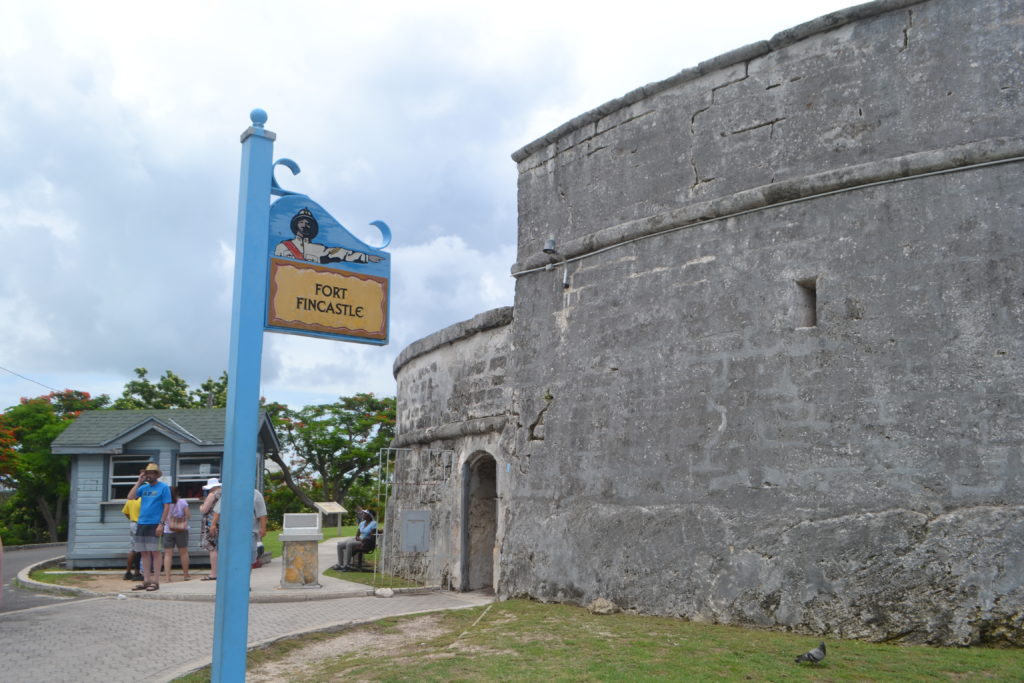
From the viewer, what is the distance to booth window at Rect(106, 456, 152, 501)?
14383 mm

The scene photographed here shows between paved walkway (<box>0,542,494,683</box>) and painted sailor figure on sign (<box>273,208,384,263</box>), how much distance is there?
3271 mm

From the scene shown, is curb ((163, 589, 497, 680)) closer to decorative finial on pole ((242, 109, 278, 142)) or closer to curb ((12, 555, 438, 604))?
curb ((12, 555, 438, 604))

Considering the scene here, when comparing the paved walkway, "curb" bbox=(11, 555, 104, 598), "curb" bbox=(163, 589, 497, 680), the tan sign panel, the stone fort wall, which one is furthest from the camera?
"curb" bbox=(11, 555, 104, 598)

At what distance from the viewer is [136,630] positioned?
7.94 meters

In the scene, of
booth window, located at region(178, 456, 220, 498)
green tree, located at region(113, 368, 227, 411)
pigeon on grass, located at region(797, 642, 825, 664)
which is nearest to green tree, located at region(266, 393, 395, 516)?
green tree, located at region(113, 368, 227, 411)

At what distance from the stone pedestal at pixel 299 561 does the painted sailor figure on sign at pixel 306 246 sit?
7.05m

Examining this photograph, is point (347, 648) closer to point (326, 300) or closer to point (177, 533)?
point (326, 300)

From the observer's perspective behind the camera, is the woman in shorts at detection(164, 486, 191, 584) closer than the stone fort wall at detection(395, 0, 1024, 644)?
No

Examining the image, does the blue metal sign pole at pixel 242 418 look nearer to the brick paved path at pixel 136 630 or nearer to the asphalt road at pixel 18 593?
the brick paved path at pixel 136 630

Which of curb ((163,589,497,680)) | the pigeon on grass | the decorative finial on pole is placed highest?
the decorative finial on pole

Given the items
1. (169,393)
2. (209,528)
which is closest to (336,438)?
(169,393)

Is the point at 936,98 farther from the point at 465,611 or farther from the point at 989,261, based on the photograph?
the point at 465,611

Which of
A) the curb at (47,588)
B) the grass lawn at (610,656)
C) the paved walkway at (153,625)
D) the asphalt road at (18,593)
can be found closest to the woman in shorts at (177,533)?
the paved walkway at (153,625)

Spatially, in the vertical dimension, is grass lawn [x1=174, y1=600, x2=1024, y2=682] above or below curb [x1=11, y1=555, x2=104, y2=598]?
above
